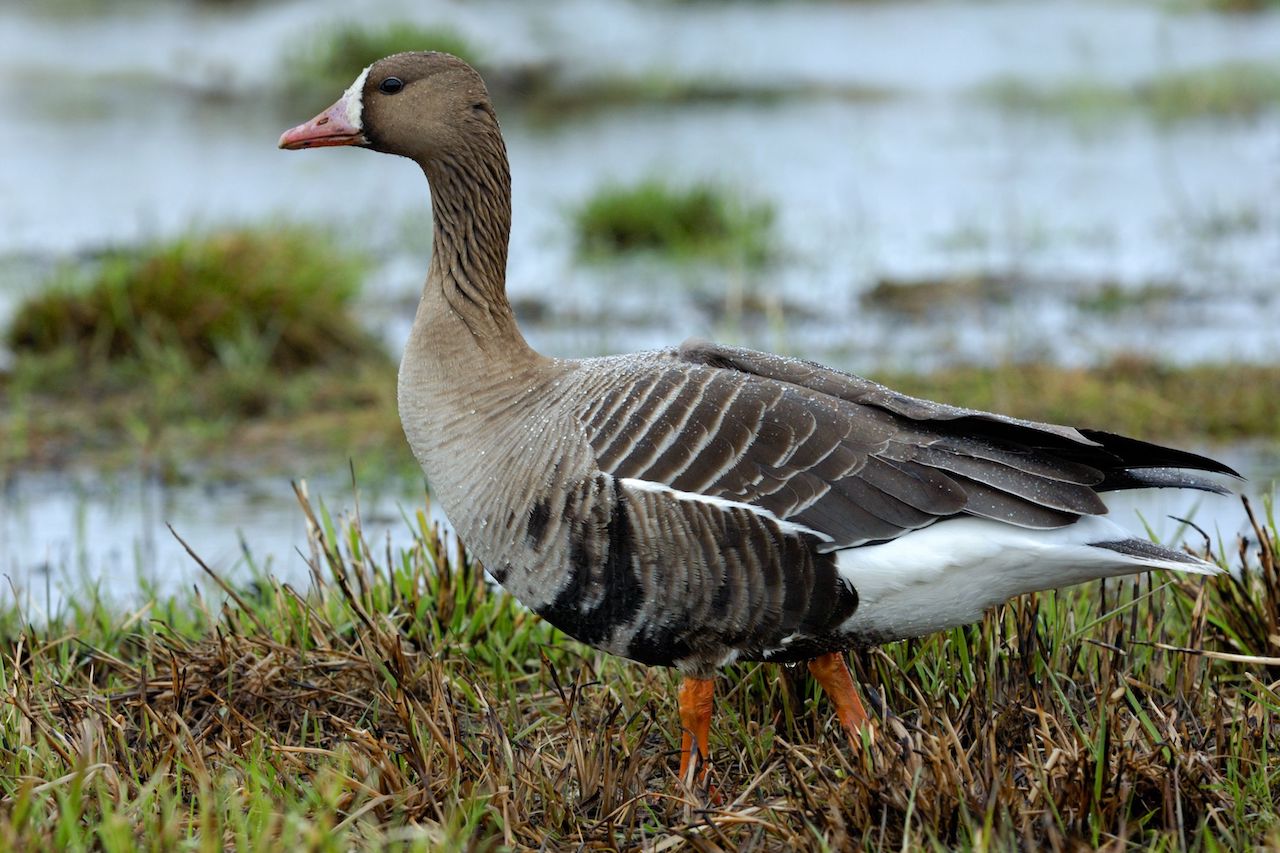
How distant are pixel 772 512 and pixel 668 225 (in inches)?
331

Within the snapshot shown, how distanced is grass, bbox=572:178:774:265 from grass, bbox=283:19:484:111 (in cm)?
739

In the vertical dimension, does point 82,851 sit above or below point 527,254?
below

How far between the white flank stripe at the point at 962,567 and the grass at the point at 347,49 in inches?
621

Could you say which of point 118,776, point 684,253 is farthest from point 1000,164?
point 118,776

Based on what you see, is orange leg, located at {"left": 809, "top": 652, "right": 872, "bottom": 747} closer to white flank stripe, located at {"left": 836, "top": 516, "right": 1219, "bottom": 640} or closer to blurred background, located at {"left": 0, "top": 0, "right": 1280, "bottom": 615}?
white flank stripe, located at {"left": 836, "top": 516, "right": 1219, "bottom": 640}

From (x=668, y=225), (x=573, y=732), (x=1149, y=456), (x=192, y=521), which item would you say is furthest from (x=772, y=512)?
(x=668, y=225)

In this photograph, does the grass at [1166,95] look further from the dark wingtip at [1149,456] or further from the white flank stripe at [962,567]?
the white flank stripe at [962,567]

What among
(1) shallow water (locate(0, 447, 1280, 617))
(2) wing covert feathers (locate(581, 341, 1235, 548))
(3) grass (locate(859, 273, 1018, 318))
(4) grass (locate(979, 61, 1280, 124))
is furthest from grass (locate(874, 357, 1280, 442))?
(4) grass (locate(979, 61, 1280, 124))

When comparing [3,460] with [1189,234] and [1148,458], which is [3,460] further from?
[1189,234]

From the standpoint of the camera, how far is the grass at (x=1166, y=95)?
17688mm

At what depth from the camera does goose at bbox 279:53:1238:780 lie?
12.9 feet

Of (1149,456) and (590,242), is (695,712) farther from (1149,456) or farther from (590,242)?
(590,242)

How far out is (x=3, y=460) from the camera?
770 cm

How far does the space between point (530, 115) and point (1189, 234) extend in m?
7.74
